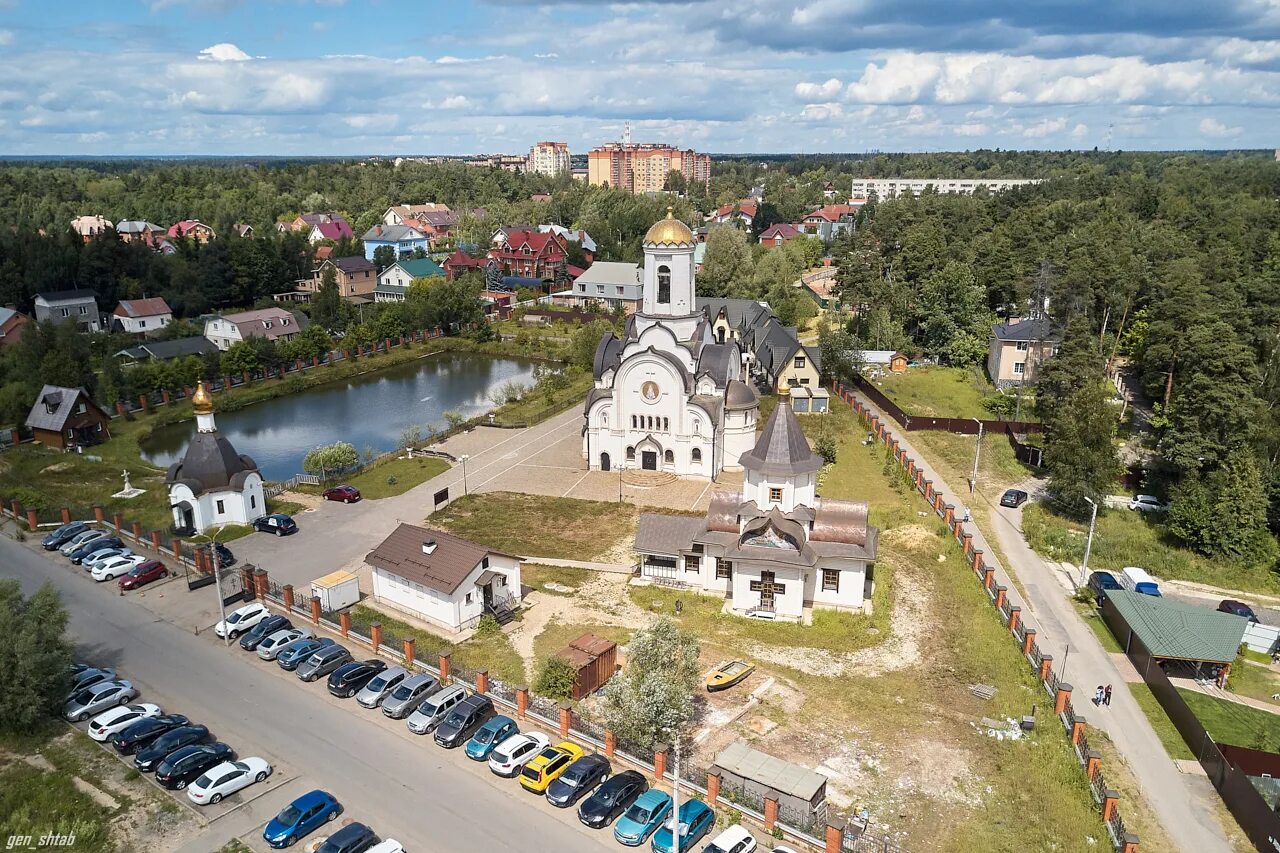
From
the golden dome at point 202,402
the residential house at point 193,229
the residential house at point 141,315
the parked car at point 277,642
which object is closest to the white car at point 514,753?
the parked car at point 277,642

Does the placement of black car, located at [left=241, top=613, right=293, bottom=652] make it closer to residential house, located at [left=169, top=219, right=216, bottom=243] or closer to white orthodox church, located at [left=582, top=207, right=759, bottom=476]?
white orthodox church, located at [left=582, top=207, right=759, bottom=476]

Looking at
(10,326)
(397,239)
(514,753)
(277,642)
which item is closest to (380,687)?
(277,642)

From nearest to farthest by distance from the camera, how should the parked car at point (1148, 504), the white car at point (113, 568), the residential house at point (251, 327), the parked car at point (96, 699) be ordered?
the parked car at point (96, 699) → the white car at point (113, 568) → the parked car at point (1148, 504) → the residential house at point (251, 327)

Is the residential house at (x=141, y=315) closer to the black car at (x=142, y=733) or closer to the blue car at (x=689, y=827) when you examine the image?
the black car at (x=142, y=733)

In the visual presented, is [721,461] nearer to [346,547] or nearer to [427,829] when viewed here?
[346,547]

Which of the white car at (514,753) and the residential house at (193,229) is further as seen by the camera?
the residential house at (193,229)

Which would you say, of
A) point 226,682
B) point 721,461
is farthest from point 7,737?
point 721,461

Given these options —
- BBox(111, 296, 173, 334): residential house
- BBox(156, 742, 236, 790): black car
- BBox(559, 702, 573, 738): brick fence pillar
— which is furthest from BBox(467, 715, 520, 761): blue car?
BBox(111, 296, 173, 334): residential house
